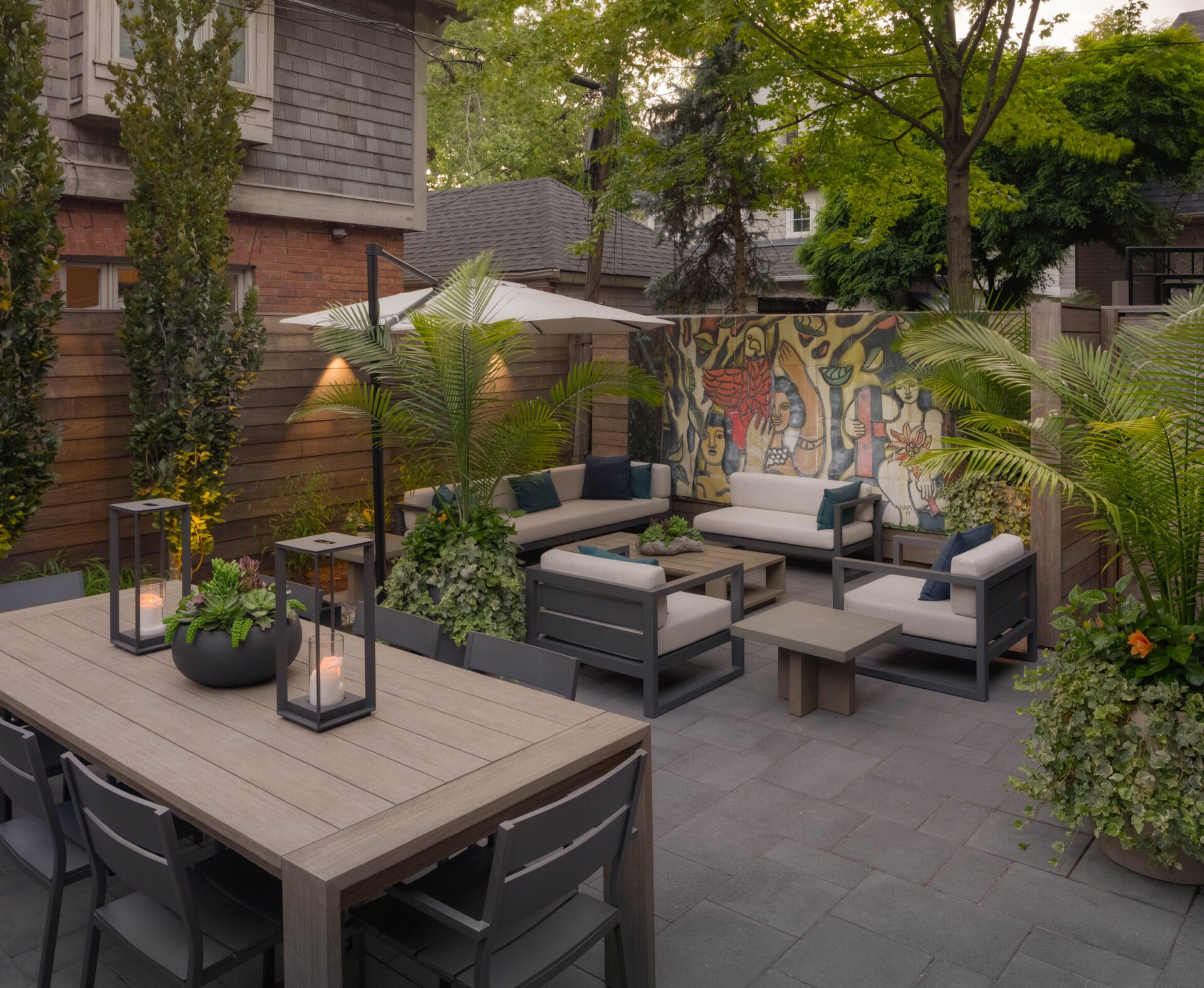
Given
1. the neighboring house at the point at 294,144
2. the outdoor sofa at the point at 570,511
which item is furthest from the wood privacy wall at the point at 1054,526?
the neighboring house at the point at 294,144

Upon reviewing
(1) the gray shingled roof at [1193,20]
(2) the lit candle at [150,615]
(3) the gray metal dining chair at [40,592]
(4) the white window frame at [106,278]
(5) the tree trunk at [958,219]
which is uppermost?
(1) the gray shingled roof at [1193,20]

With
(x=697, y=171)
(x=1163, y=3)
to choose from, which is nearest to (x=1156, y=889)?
(x=697, y=171)

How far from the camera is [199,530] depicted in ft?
23.6

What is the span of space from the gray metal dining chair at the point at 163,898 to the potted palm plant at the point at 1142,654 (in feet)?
9.12

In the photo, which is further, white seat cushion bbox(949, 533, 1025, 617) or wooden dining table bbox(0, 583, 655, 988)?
white seat cushion bbox(949, 533, 1025, 617)

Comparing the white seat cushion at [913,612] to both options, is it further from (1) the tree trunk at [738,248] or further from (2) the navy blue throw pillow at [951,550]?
(1) the tree trunk at [738,248]

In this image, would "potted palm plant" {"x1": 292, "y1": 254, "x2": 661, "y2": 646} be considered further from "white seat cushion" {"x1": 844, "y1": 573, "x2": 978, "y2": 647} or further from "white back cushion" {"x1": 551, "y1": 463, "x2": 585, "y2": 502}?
"white back cushion" {"x1": 551, "y1": 463, "x2": 585, "y2": 502}

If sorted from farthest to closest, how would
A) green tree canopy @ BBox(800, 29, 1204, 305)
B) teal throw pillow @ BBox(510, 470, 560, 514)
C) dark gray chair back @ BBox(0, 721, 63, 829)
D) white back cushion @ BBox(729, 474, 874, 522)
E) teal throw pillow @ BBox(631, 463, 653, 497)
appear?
green tree canopy @ BBox(800, 29, 1204, 305)
teal throw pillow @ BBox(631, 463, 653, 497)
teal throw pillow @ BBox(510, 470, 560, 514)
white back cushion @ BBox(729, 474, 874, 522)
dark gray chair back @ BBox(0, 721, 63, 829)

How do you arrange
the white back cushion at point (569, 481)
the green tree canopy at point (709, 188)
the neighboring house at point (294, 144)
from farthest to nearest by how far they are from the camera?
the green tree canopy at point (709, 188), the white back cushion at point (569, 481), the neighboring house at point (294, 144)

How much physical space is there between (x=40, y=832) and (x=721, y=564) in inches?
186

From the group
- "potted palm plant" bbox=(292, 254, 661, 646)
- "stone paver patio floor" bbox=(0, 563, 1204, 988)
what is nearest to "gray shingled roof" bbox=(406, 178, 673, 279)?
"potted palm plant" bbox=(292, 254, 661, 646)

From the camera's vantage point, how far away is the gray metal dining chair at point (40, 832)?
266 cm

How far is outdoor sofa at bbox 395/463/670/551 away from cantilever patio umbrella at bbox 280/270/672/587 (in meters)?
0.92

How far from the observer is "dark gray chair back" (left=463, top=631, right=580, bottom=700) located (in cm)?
336
